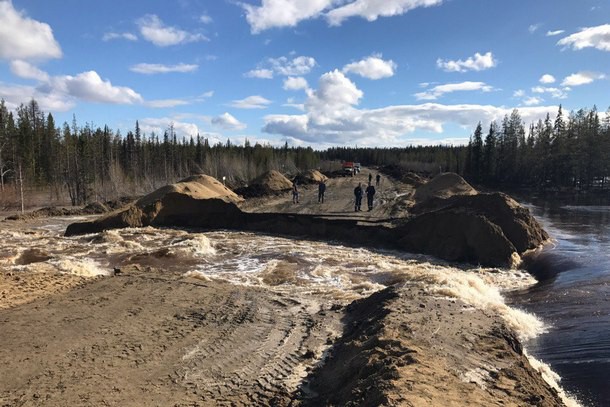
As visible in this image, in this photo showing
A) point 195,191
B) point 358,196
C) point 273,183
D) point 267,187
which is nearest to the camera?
point 358,196

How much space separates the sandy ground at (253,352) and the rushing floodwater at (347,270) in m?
1.33

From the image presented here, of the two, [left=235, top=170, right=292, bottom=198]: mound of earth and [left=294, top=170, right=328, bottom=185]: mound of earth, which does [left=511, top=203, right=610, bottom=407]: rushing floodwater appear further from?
[left=294, top=170, right=328, bottom=185]: mound of earth

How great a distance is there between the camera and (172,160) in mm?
76125

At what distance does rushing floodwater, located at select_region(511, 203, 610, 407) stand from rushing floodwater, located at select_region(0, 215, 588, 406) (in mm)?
27

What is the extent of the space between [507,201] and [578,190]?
57.2m

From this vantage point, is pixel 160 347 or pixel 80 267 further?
pixel 80 267

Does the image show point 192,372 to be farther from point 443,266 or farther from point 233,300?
point 443,266

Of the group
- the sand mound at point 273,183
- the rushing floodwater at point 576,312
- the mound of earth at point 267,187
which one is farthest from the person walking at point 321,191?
the rushing floodwater at point 576,312

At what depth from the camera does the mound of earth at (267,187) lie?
43688 millimetres

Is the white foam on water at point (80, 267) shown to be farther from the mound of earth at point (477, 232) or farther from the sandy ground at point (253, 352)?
the mound of earth at point (477, 232)

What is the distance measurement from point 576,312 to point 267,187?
118 feet

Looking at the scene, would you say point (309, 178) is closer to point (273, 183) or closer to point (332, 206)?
point (273, 183)

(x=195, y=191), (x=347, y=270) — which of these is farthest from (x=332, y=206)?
(x=347, y=270)

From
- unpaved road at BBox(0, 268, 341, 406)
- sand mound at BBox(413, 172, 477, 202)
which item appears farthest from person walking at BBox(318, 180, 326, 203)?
unpaved road at BBox(0, 268, 341, 406)
